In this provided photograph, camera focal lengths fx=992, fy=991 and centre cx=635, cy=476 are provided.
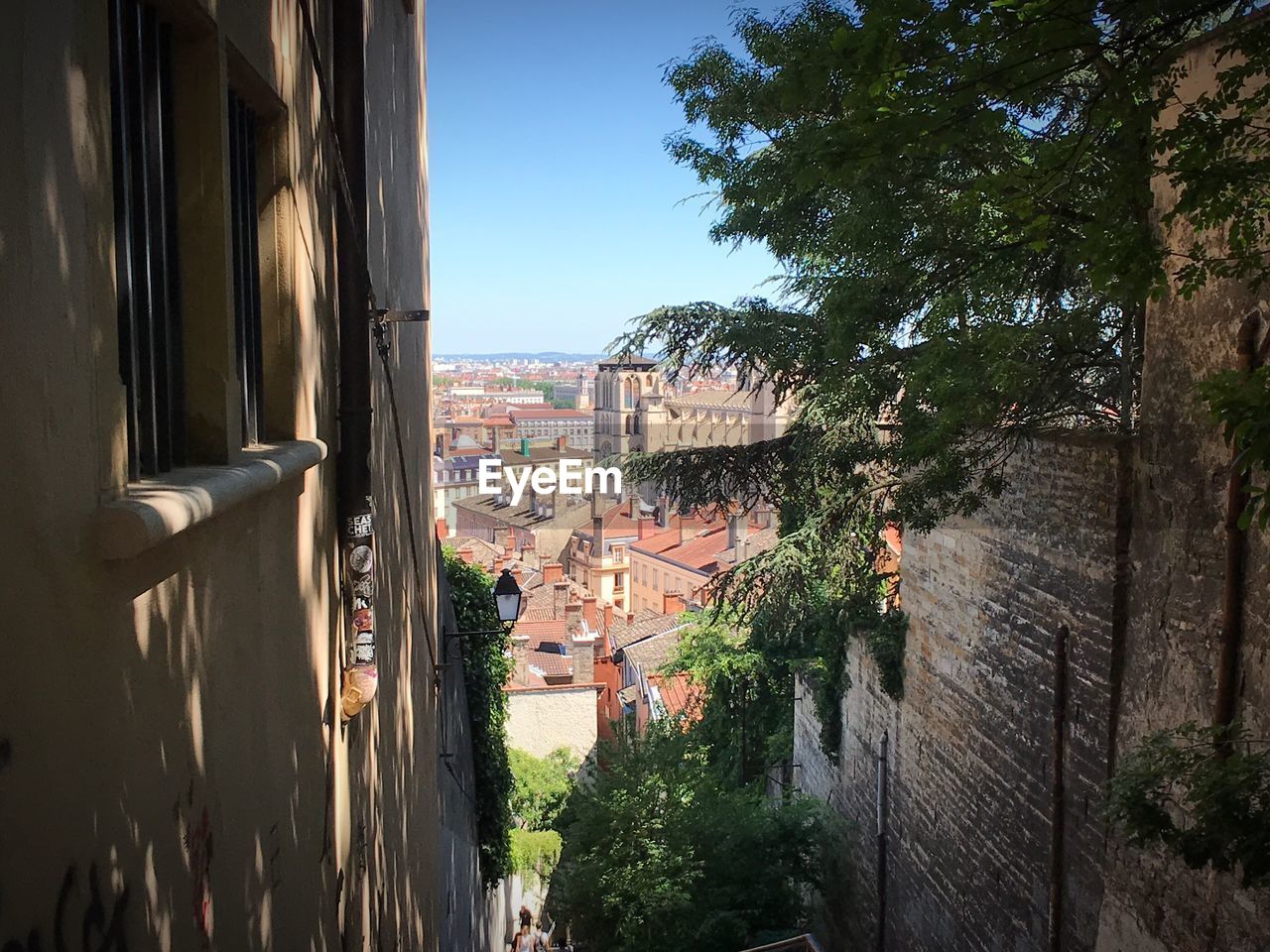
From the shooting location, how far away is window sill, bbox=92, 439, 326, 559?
1618 mm

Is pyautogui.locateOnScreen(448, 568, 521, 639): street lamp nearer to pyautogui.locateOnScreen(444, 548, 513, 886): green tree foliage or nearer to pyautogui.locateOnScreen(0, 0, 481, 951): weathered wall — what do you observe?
pyautogui.locateOnScreen(444, 548, 513, 886): green tree foliage

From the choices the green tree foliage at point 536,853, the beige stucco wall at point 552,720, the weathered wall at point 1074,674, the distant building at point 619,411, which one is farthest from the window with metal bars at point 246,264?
the distant building at point 619,411

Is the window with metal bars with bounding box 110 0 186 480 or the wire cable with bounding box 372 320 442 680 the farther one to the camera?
the wire cable with bounding box 372 320 442 680

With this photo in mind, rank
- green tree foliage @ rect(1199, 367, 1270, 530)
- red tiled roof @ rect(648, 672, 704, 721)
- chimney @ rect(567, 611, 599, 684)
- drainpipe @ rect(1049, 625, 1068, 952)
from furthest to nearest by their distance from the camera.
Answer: chimney @ rect(567, 611, 599, 684) → red tiled roof @ rect(648, 672, 704, 721) → drainpipe @ rect(1049, 625, 1068, 952) → green tree foliage @ rect(1199, 367, 1270, 530)

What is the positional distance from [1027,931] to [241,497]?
6881 mm

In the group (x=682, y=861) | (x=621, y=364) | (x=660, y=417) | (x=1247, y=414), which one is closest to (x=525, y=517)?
(x=660, y=417)

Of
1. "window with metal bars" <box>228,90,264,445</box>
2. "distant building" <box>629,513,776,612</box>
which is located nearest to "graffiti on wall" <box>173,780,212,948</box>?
"window with metal bars" <box>228,90,264,445</box>

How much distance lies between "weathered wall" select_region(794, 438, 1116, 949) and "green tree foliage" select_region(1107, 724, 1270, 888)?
2182 mm

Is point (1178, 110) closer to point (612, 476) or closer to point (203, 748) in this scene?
point (203, 748)

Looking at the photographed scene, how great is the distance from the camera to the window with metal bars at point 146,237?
203 centimetres

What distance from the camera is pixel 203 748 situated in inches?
86.4

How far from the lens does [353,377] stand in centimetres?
402

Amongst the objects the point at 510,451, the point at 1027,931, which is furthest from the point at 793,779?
the point at 510,451

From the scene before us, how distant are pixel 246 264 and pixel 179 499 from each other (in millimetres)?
1288
